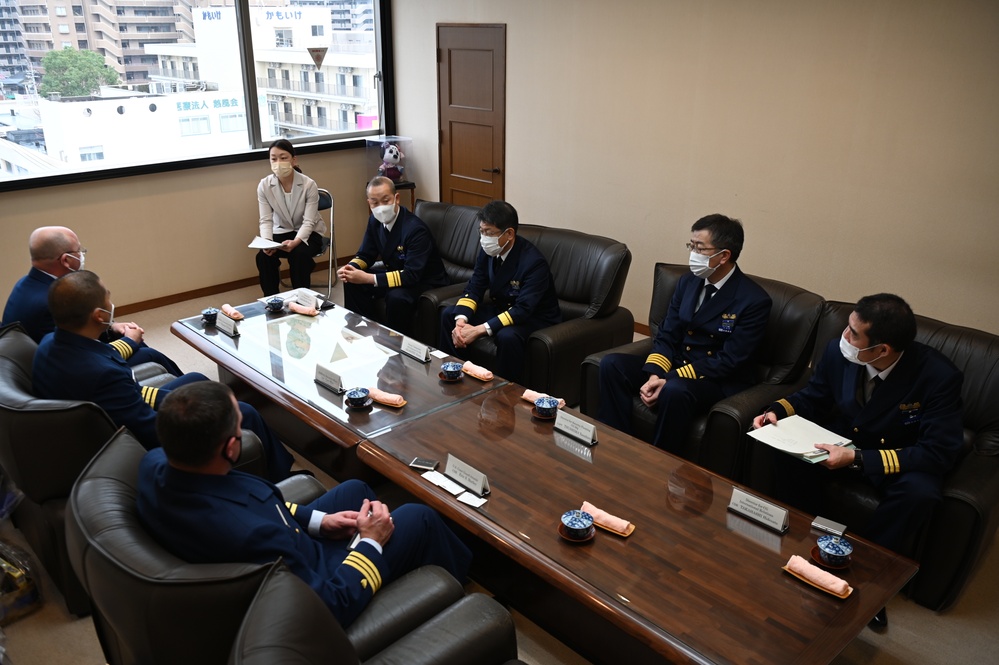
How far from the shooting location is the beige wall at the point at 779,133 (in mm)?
3711

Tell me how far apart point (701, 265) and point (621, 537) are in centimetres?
155

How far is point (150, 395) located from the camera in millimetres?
2873

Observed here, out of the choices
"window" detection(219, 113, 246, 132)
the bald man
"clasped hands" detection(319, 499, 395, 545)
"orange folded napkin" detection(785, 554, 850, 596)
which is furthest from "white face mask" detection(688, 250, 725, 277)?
"window" detection(219, 113, 246, 132)

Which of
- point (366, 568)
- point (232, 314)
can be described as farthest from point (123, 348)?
point (366, 568)

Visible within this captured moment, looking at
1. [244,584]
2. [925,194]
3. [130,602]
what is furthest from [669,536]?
[925,194]

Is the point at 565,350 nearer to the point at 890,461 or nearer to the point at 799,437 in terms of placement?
the point at 799,437

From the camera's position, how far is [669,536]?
7.13ft

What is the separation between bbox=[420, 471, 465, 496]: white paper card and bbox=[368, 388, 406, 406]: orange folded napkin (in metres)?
0.51

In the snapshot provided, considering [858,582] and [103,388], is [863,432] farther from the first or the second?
[103,388]

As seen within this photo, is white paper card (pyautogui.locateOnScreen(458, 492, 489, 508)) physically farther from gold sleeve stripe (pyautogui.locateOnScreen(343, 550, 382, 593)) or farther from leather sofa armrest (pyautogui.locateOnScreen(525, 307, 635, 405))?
leather sofa armrest (pyautogui.locateOnScreen(525, 307, 635, 405))

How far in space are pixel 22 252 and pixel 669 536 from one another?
15.0 ft

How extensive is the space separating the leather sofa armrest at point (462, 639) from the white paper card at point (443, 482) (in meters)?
0.53

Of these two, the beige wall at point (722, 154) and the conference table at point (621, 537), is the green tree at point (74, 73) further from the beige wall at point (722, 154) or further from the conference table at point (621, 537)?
the conference table at point (621, 537)

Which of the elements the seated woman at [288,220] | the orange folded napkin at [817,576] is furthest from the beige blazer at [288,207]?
the orange folded napkin at [817,576]
